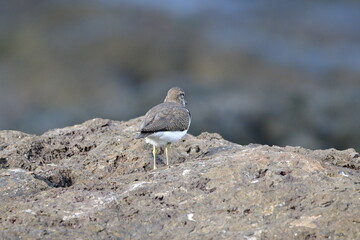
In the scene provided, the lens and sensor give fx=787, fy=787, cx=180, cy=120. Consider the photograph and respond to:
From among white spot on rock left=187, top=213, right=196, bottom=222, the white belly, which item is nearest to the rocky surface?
white spot on rock left=187, top=213, right=196, bottom=222

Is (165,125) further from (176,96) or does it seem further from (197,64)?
(197,64)

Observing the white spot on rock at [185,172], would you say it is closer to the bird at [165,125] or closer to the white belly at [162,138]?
the bird at [165,125]

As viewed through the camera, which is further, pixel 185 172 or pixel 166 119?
pixel 166 119

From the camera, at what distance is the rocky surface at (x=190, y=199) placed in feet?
21.5

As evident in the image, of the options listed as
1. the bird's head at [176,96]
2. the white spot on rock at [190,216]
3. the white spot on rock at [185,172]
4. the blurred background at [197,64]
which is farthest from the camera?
the blurred background at [197,64]

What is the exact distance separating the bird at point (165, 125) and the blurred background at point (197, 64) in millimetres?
7166

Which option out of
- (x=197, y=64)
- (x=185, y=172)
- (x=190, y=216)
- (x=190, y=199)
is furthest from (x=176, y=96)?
(x=197, y=64)

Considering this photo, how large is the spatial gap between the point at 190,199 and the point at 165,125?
267 centimetres

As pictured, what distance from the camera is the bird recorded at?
940cm

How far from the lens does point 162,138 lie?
9.46m

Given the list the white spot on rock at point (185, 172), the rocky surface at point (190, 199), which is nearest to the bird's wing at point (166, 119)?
the rocky surface at point (190, 199)

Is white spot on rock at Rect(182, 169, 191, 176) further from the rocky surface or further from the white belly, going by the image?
the white belly

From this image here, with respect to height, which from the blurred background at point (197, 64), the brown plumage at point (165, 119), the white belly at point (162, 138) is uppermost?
the brown plumage at point (165, 119)

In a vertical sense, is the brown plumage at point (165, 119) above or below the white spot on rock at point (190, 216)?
above
